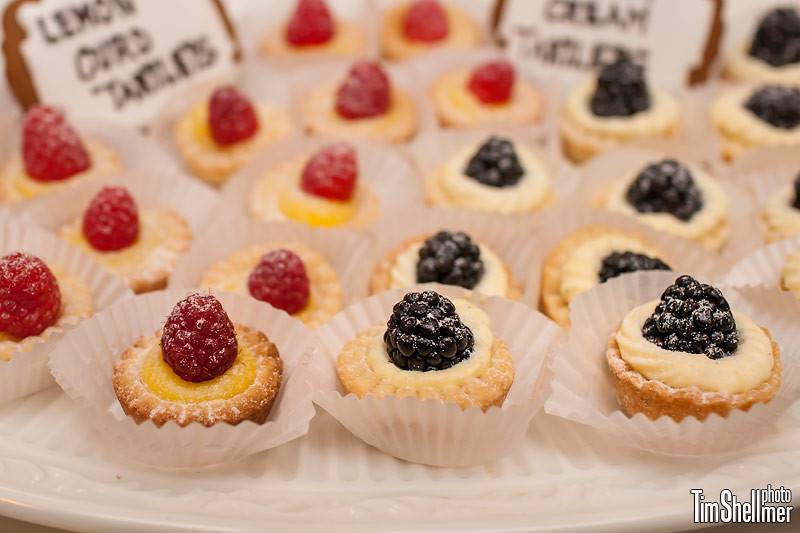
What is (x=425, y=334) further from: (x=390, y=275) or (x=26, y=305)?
(x=26, y=305)

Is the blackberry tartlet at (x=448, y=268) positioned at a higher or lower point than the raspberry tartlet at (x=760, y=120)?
higher

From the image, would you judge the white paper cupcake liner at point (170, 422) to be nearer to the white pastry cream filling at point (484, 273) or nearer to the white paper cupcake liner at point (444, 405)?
the white paper cupcake liner at point (444, 405)

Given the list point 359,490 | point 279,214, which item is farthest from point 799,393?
point 279,214

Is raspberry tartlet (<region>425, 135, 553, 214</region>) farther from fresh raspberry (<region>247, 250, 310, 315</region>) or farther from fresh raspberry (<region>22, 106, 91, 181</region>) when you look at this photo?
fresh raspberry (<region>22, 106, 91, 181</region>)

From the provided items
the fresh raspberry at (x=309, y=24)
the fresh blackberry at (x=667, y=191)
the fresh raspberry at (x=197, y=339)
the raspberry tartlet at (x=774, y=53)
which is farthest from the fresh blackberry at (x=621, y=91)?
the fresh raspberry at (x=197, y=339)

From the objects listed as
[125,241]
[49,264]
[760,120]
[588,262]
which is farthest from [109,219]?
[760,120]

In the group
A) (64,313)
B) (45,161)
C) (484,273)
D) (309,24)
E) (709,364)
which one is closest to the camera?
(709,364)

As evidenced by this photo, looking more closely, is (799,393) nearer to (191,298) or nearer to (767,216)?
(767,216)
